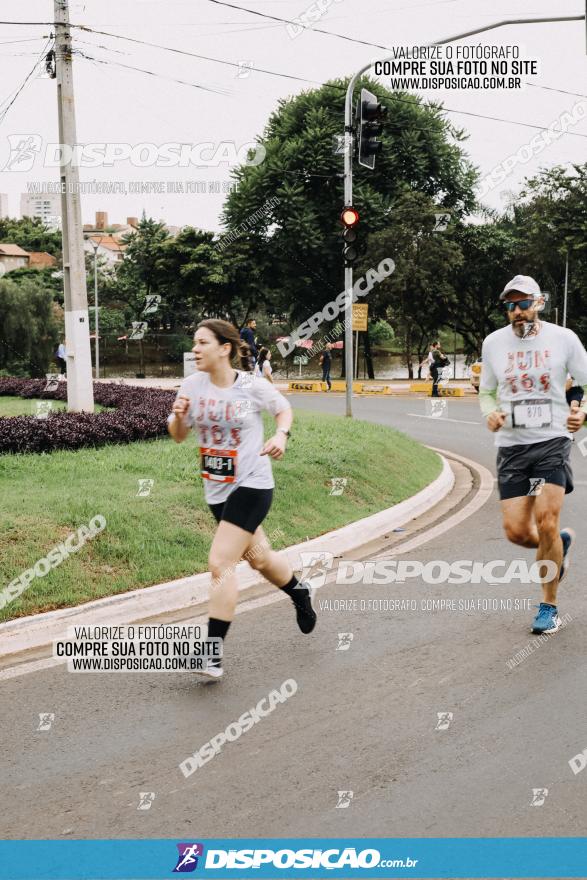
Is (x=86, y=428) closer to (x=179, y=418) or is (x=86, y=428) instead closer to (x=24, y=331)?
(x=179, y=418)

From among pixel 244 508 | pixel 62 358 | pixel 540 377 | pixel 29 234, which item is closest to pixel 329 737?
pixel 244 508

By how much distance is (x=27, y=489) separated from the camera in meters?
8.66

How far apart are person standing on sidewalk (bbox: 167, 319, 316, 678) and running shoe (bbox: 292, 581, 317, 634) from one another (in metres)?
0.60

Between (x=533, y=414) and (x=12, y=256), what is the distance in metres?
98.8

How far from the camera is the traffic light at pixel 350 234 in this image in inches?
621

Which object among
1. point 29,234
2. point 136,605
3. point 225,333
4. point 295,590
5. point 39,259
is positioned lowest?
point 136,605

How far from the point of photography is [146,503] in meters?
8.27

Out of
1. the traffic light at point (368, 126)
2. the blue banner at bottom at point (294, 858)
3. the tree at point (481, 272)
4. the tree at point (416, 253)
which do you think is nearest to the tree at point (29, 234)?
the tree at point (481, 272)

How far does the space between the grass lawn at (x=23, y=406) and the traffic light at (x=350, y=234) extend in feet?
15.2

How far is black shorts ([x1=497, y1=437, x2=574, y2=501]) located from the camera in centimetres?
593

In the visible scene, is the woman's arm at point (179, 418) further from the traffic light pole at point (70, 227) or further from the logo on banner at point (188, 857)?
the traffic light pole at point (70, 227)

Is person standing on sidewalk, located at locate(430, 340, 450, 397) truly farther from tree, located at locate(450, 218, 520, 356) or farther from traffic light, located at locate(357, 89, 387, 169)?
tree, located at locate(450, 218, 520, 356)

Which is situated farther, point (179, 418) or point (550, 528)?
point (550, 528)

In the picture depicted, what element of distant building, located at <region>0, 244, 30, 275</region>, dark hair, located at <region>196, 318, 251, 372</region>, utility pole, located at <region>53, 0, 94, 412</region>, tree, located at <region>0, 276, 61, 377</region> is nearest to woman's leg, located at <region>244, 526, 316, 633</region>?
dark hair, located at <region>196, 318, 251, 372</region>
